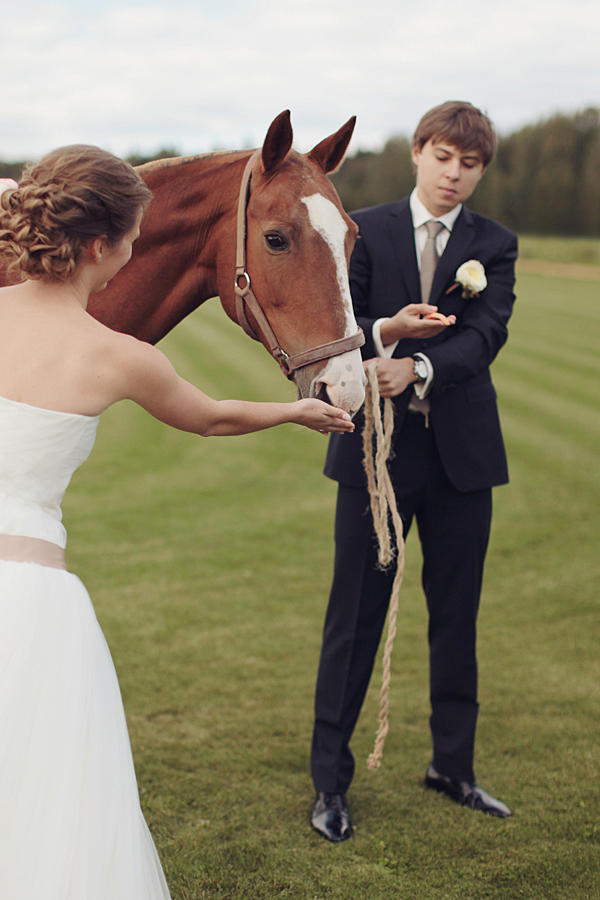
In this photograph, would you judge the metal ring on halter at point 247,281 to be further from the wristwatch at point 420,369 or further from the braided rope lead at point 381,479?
the wristwatch at point 420,369

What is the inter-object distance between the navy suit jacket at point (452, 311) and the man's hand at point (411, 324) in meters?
0.18

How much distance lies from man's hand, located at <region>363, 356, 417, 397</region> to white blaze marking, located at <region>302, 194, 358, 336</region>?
425mm

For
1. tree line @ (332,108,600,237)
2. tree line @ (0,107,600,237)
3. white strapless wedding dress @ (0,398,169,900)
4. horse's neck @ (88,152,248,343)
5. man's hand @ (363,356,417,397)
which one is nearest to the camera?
white strapless wedding dress @ (0,398,169,900)

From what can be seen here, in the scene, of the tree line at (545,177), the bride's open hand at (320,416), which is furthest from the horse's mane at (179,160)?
the tree line at (545,177)

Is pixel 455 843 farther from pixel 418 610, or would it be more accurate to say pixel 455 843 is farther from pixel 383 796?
pixel 418 610

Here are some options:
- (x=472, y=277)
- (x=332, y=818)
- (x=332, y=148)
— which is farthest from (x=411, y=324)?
(x=332, y=818)

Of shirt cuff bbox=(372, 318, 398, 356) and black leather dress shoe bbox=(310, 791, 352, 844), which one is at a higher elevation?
shirt cuff bbox=(372, 318, 398, 356)

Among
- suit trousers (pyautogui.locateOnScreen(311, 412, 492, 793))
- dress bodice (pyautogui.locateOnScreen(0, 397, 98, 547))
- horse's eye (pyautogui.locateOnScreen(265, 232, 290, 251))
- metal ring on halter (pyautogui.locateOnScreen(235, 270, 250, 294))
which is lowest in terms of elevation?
suit trousers (pyautogui.locateOnScreen(311, 412, 492, 793))

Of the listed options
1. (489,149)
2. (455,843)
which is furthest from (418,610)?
(489,149)

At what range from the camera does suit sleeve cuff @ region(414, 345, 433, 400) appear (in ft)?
8.70

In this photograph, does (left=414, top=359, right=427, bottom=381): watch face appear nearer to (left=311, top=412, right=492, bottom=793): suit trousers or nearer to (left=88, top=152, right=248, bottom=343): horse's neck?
(left=311, top=412, right=492, bottom=793): suit trousers

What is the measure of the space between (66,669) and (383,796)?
191 centimetres

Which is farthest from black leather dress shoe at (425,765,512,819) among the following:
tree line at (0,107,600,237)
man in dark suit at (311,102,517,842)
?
tree line at (0,107,600,237)

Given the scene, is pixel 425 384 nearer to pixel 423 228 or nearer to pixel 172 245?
pixel 423 228
